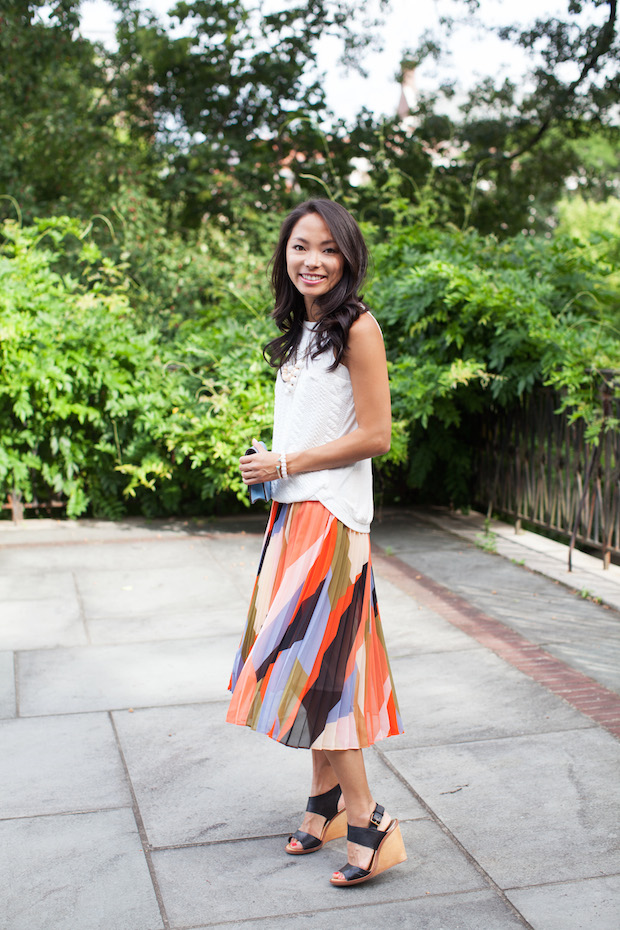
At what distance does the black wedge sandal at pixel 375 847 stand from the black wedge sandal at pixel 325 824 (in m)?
0.19

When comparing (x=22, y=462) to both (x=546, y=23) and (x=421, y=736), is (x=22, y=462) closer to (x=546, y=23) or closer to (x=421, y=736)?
(x=421, y=736)

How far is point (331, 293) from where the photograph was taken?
2.60 metres

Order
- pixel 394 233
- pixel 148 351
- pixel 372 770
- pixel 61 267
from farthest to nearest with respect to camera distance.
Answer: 1. pixel 61 267
2. pixel 394 233
3. pixel 148 351
4. pixel 372 770

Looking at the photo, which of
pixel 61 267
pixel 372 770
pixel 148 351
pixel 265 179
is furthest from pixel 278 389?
pixel 265 179

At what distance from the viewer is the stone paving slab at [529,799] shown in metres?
2.68

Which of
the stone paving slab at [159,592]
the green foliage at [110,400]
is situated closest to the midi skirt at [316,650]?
the stone paving slab at [159,592]

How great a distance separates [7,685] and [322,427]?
Result: 237cm

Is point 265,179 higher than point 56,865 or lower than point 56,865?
higher

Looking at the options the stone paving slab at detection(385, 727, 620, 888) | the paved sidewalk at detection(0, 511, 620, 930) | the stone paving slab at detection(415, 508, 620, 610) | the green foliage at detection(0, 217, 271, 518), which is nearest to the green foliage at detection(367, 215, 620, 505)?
the stone paving slab at detection(415, 508, 620, 610)

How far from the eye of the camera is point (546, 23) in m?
11.5

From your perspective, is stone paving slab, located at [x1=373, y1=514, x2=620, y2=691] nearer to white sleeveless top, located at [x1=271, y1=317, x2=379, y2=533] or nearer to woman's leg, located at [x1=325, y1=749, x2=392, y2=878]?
woman's leg, located at [x1=325, y1=749, x2=392, y2=878]

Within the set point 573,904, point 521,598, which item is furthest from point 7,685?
point 521,598

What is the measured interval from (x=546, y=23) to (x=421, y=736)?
35.3 ft

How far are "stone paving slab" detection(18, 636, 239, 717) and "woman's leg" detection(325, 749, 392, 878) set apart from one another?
1.51m
